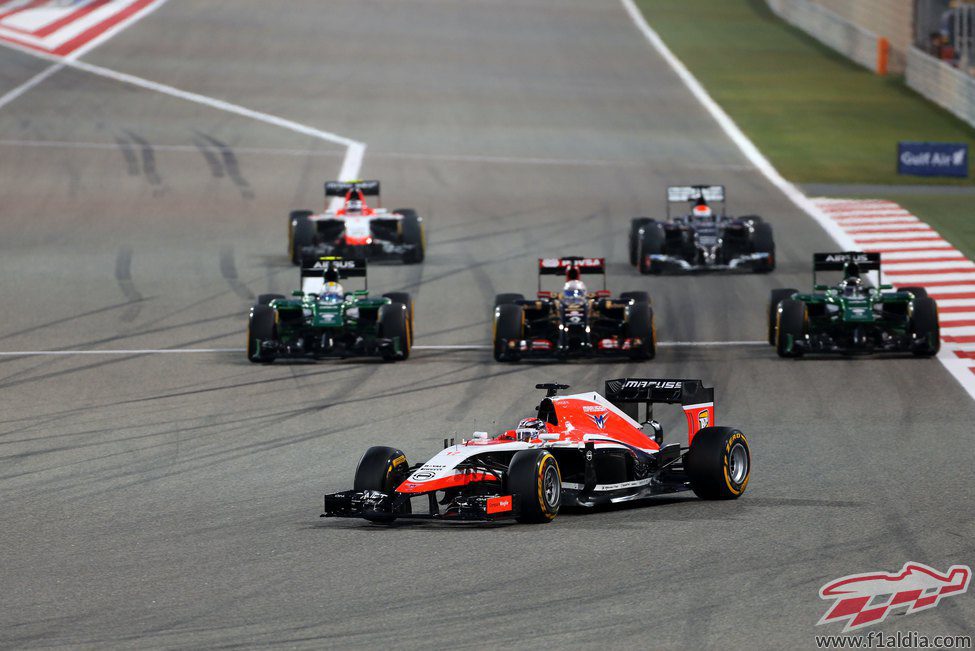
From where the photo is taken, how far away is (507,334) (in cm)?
2597

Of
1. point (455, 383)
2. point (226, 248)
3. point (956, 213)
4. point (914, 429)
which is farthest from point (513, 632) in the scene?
point (956, 213)

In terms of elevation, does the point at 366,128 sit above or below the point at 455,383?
above

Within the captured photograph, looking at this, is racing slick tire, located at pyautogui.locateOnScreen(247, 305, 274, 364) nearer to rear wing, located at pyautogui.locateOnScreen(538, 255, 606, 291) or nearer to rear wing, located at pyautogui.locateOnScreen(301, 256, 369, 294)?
rear wing, located at pyautogui.locateOnScreen(301, 256, 369, 294)

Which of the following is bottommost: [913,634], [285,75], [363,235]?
[913,634]

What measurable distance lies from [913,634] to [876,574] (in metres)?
1.81

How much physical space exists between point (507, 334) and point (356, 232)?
32.4ft

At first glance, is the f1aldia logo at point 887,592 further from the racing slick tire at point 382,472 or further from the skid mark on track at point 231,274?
the skid mark on track at point 231,274

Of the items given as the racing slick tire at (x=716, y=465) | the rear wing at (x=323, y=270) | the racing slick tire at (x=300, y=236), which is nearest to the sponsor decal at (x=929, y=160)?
the racing slick tire at (x=300, y=236)

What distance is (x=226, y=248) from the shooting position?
36938 mm

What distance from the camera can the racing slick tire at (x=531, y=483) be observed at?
50.8 feet

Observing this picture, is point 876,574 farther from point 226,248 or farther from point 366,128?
point 366,128

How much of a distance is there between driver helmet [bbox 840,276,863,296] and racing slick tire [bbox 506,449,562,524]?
38.4ft

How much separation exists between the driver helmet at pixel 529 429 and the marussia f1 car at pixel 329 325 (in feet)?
30.9

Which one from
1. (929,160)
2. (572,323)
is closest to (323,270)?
(572,323)
